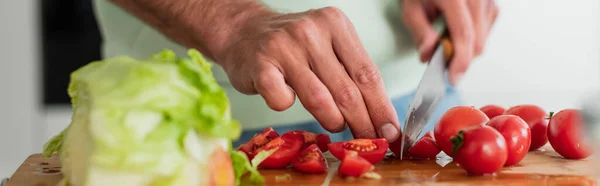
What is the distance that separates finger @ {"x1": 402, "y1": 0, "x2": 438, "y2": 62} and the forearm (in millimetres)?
402

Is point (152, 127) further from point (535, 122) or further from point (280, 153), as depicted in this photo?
point (535, 122)

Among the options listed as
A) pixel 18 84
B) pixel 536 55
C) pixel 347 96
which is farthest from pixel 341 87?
pixel 536 55

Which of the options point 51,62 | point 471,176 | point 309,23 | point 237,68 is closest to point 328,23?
point 309,23

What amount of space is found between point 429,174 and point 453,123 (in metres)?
0.18

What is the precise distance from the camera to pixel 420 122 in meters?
1.43

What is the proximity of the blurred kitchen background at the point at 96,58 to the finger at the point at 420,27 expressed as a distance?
5.66 feet

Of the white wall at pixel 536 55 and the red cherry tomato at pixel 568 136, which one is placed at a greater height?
the red cherry tomato at pixel 568 136

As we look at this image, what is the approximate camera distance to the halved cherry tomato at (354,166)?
1199 millimetres

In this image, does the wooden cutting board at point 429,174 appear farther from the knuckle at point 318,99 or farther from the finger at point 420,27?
the finger at point 420,27

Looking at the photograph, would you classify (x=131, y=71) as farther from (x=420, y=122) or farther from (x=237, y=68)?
(x=420, y=122)

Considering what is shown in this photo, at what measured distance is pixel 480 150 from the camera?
1200 mm

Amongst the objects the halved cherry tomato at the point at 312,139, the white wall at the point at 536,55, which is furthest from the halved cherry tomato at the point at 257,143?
the white wall at the point at 536,55

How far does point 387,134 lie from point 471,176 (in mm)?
186

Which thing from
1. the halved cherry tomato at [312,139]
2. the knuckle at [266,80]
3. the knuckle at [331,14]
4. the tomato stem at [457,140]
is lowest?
the halved cherry tomato at [312,139]
